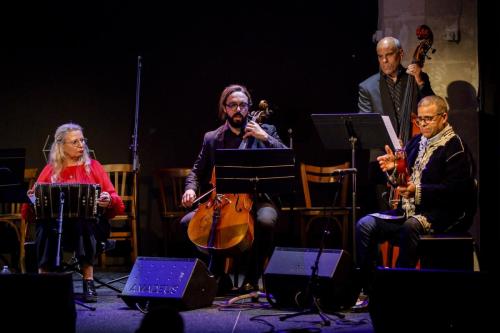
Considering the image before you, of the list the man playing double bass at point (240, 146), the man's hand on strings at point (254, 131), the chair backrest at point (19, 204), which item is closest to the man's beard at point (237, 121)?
the man playing double bass at point (240, 146)

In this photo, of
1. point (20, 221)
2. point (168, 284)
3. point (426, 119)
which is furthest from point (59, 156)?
point (426, 119)

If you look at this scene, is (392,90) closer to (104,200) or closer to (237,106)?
(237,106)

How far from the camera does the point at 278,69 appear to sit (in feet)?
25.0

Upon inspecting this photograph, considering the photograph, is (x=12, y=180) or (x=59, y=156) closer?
(x=12, y=180)

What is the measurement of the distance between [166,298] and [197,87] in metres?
3.25

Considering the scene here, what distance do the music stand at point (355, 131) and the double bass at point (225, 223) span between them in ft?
1.34

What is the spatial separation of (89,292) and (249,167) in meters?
1.56

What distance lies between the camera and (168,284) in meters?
4.91

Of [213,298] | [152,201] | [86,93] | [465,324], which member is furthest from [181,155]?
[465,324]

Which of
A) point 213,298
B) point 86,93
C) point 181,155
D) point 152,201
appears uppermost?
point 86,93

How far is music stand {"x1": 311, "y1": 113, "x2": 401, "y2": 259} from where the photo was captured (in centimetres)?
509

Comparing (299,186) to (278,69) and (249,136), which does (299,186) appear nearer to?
(278,69)

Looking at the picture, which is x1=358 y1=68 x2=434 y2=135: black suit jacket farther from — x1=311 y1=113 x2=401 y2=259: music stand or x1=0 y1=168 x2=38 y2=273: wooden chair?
x1=0 y1=168 x2=38 y2=273: wooden chair

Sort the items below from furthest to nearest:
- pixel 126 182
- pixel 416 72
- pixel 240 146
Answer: pixel 126 182 < pixel 240 146 < pixel 416 72
